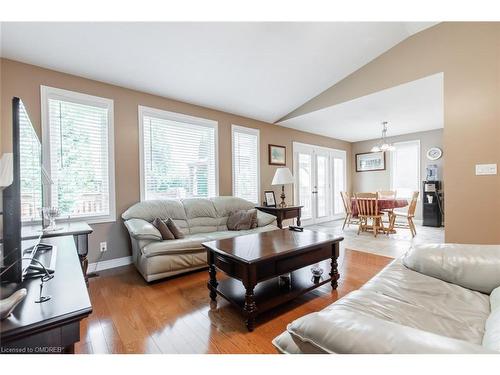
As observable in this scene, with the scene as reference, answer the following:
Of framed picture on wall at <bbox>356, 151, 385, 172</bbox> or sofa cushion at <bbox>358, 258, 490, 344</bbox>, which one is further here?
framed picture on wall at <bbox>356, 151, 385, 172</bbox>

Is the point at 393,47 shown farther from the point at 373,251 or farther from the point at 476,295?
the point at 476,295

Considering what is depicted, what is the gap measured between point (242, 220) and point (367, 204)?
2600 mm

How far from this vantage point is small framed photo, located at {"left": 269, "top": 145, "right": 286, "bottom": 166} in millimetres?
4926

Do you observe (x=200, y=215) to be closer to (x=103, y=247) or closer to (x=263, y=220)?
(x=263, y=220)

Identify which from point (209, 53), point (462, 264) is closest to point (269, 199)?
point (209, 53)

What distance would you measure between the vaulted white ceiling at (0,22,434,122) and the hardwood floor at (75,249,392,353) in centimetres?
247

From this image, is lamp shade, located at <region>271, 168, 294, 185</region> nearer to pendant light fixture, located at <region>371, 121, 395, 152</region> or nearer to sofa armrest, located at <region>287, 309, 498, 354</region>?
pendant light fixture, located at <region>371, 121, 395, 152</region>

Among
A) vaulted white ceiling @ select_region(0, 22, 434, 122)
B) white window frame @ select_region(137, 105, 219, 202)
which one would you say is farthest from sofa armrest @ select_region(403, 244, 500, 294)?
white window frame @ select_region(137, 105, 219, 202)

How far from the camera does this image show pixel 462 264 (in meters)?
1.35

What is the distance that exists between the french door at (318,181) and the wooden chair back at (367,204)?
4.28ft

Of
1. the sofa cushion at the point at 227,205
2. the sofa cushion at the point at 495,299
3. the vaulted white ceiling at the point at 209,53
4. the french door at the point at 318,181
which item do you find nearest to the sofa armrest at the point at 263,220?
the sofa cushion at the point at 227,205

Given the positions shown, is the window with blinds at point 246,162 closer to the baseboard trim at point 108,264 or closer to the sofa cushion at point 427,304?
the baseboard trim at point 108,264

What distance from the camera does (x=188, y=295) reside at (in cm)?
225
